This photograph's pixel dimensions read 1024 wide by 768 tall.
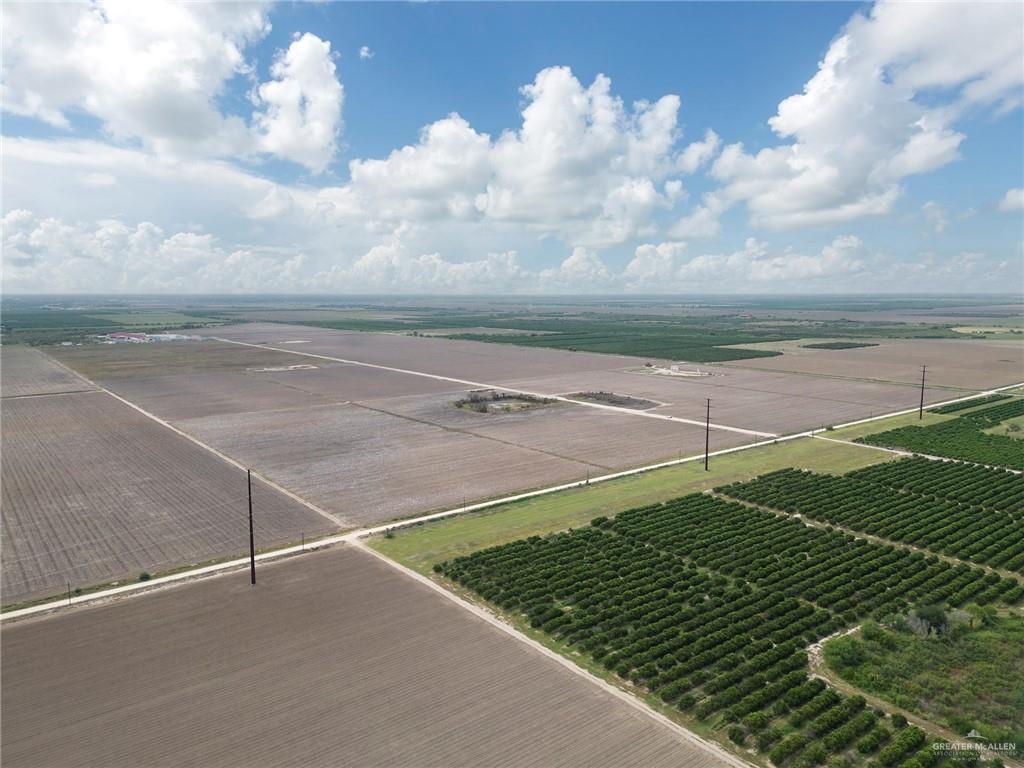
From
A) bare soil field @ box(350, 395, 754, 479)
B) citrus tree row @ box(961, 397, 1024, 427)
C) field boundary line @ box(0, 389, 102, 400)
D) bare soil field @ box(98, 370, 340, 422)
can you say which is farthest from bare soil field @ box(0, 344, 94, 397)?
citrus tree row @ box(961, 397, 1024, 427)

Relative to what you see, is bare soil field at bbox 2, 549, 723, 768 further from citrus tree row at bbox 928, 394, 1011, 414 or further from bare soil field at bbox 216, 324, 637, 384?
bare soil field at bbox 216, 324, 637, 384

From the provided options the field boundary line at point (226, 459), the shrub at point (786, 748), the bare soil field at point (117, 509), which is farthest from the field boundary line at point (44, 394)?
the shrub at point (786, 748)

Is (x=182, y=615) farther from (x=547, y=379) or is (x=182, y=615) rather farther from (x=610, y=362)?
(x=610, y=362)

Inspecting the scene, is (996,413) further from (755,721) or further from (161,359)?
(161,359)

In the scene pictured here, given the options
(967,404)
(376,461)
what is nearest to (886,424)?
(967,404)

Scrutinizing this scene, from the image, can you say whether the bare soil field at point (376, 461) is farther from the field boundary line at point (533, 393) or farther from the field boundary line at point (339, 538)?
the field boundary line at point (533, 393)

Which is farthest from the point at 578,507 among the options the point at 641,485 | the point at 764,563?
the point at 764,563
